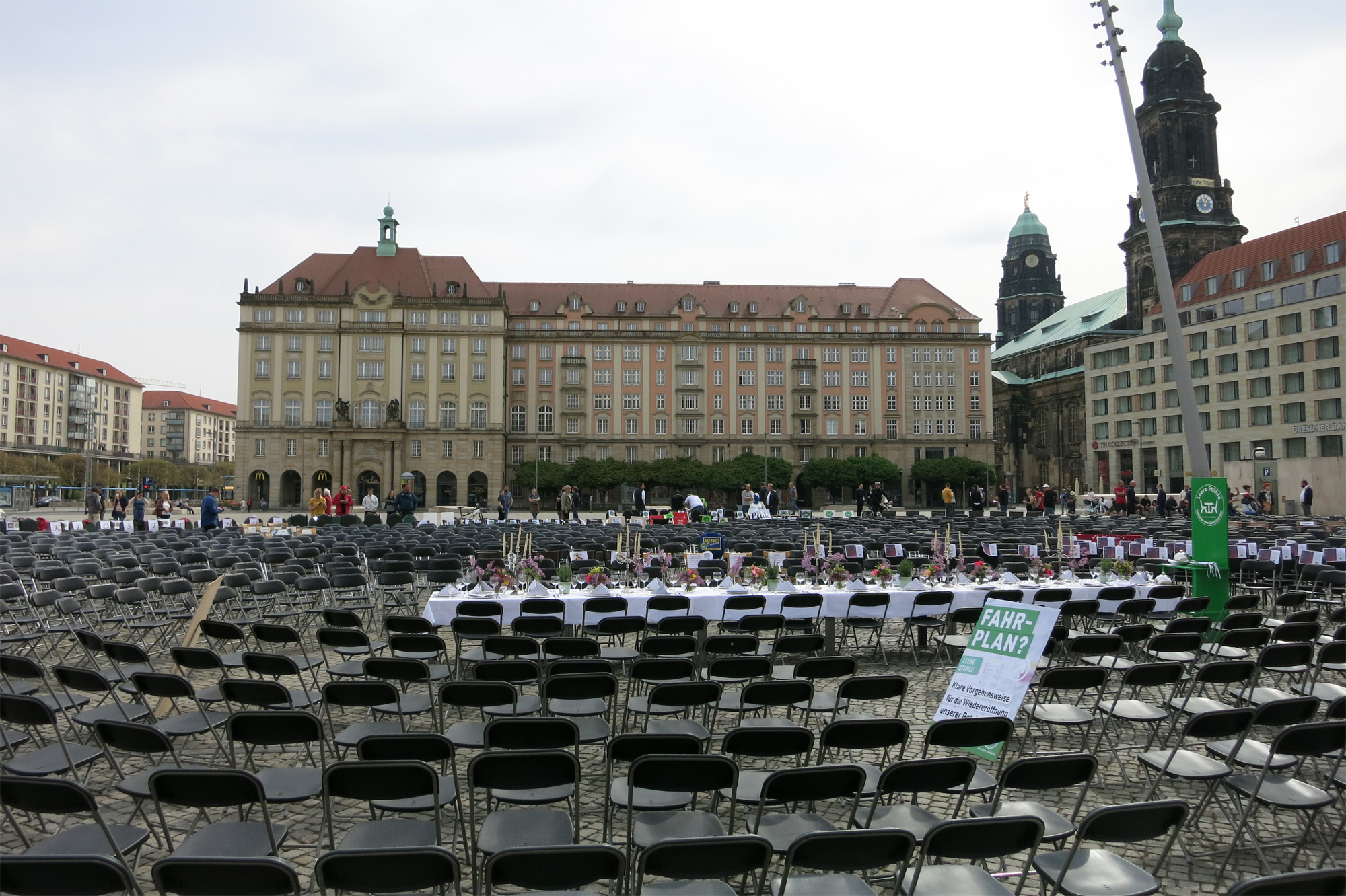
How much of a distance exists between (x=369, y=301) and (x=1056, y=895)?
65.4m

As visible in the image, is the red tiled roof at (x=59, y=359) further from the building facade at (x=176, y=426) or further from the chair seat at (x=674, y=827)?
the chair seat at (x=674, y=827)

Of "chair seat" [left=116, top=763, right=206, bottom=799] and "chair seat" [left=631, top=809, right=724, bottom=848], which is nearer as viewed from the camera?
"chair seat" [left=631, top=809, right=724, bottom=848]

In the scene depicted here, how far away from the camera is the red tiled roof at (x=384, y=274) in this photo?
64188mm

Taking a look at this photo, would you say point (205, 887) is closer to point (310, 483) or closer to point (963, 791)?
point (963, 791)

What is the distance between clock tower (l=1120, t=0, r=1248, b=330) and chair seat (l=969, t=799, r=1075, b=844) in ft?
247

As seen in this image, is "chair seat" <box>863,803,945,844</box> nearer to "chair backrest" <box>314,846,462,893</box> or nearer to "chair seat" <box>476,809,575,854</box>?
"chair seat" <box>476,809,575,854</box>

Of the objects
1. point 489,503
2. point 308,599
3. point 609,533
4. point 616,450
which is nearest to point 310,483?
point 489,503

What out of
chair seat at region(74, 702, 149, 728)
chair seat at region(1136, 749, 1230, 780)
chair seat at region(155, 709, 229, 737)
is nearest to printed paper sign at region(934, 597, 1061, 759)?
chair seat at region(1136, 749, 1230, 780)

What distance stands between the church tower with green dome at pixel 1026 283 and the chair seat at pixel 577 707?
108m

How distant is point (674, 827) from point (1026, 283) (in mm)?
112973

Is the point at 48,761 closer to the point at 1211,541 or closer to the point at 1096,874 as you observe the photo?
the point at 1096,874

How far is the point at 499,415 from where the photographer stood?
2490 inches

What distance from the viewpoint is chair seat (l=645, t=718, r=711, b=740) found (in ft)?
18.2

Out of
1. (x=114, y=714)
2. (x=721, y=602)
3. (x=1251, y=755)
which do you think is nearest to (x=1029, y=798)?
(x=1251, y=755)
